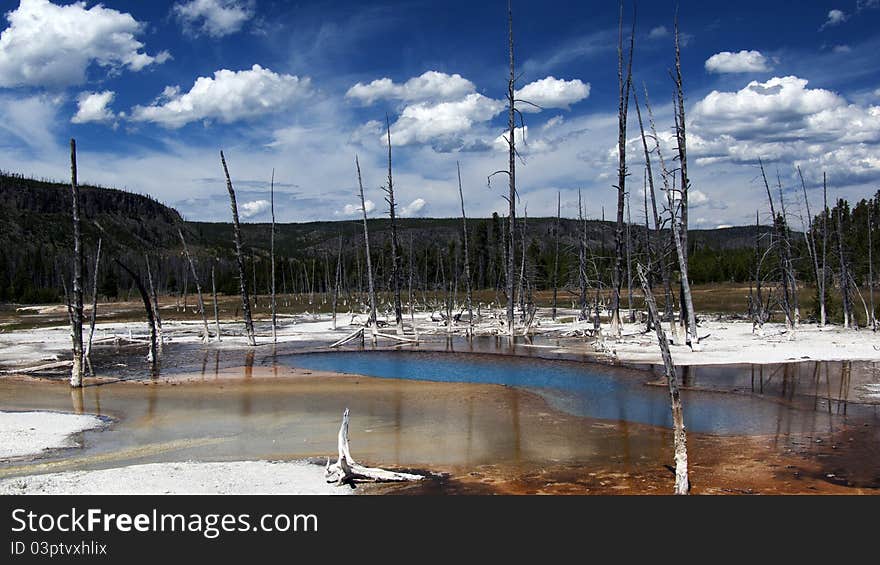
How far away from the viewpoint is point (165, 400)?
69.8ft

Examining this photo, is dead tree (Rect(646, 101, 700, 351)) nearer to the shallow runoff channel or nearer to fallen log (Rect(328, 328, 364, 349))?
the shallow runoff channel

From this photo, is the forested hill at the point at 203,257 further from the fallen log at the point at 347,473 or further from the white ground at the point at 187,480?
the fallen log at the point at 347,473

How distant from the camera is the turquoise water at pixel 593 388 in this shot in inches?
671

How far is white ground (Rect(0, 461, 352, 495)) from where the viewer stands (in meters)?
11.1

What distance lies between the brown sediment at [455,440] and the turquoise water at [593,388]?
952 mm

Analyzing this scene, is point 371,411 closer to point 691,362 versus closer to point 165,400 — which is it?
point 165,400

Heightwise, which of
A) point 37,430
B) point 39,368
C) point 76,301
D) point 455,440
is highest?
point 76,301

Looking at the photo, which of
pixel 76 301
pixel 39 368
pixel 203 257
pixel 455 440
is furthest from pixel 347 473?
pixel 203 257

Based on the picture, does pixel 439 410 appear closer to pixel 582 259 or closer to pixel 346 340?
pixel 346 340

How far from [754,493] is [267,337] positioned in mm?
34856

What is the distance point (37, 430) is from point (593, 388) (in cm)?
1548

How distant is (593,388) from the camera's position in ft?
72.8

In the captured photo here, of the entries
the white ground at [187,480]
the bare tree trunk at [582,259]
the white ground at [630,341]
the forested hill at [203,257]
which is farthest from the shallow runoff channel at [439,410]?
the forested hill at [203,257]
